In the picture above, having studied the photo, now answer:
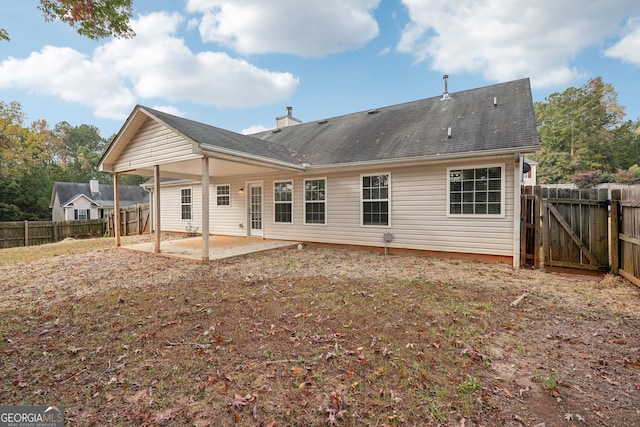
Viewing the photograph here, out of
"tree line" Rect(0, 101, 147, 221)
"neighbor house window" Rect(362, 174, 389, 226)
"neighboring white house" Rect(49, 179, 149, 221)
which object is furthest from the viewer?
"neighboring white house" Rect(49, 179, 149, 221)

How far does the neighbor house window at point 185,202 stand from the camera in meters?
13.2

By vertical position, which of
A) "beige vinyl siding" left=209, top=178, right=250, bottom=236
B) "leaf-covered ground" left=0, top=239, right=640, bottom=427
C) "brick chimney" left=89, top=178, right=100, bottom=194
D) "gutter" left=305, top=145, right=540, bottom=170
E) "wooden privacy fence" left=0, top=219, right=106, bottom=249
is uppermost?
"brick chimney" left=89, top=178, right=100, bottom=194

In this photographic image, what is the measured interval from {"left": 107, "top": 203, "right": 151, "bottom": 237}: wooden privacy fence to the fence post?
17.5m

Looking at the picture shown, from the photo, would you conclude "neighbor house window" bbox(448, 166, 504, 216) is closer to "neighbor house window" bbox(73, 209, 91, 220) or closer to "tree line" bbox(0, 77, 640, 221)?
"tree line" bbox(0, 77, 640, 221)

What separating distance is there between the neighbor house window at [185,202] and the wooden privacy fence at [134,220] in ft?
9.05

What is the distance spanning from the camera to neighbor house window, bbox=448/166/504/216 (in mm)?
6844

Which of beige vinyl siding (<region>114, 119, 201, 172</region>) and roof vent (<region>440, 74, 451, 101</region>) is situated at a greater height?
roof vent (<region>440, 74, 451, 101</region>)

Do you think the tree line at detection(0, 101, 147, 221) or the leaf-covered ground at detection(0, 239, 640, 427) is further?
the tree line at detection(0, 101, 147, 221)

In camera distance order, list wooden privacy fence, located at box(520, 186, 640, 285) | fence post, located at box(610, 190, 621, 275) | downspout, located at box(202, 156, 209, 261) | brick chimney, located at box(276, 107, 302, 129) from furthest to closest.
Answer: brick chimney, located at box(276, 107, 302, 129) → downspout, located at box(202, 156, 209, 261) → fence post, located at box(610, 190, 621, 275) → wooden privacy fence, located at box(520, 186, 640, 285)

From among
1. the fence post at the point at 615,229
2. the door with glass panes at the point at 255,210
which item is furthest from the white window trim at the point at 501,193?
the door with glass panes at the point at 255,210

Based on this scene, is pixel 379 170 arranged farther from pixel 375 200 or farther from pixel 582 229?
pixel 582 229

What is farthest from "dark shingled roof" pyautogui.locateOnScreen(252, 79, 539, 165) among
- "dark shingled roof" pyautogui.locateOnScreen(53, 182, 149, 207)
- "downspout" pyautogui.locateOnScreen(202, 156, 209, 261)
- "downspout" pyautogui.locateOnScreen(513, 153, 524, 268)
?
"dark shingled roof" pyautogui.locateOnScreen(53, 182, 149, 207)

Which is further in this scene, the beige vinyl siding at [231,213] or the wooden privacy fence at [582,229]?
the beige vinyl siding at [231,213]

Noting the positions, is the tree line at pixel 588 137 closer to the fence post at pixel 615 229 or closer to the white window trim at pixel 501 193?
the white window trim at pixel 501 193
